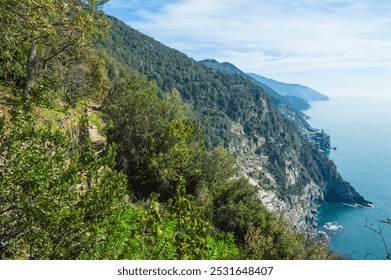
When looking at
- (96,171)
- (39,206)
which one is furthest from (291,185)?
(39,206)

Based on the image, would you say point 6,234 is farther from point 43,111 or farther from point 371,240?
point 371,240

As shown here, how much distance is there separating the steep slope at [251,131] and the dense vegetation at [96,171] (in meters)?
103

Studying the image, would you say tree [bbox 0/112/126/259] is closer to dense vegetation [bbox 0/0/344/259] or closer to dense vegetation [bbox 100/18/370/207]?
dense vegetation [bbox 0/0/344/259]

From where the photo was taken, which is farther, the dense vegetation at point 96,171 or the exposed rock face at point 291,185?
the exposed rock face at point 291,185

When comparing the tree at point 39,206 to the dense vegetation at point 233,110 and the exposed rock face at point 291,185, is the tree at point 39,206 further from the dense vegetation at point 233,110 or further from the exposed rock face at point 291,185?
the dense vegetation at point 233,110

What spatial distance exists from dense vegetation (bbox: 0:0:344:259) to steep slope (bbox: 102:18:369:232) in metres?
103

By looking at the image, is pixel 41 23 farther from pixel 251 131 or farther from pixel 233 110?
pixel 251 131

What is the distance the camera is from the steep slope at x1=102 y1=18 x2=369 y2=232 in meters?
141

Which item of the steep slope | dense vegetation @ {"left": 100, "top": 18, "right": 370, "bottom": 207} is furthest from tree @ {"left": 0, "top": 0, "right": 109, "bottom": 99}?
dense vegetation @ {"left": 100, "top": 18, "right": 370, "bottom": 207}

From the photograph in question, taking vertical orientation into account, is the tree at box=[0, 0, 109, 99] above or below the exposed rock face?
above

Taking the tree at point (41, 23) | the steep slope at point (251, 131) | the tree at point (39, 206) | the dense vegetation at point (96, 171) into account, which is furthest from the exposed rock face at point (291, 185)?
the tree at point (39, 206)

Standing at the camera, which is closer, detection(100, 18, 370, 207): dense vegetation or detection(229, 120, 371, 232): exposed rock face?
detection(229, 120, 371, 232): exposed rock face

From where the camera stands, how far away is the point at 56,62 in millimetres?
17734

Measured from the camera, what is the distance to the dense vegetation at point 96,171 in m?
4.93
